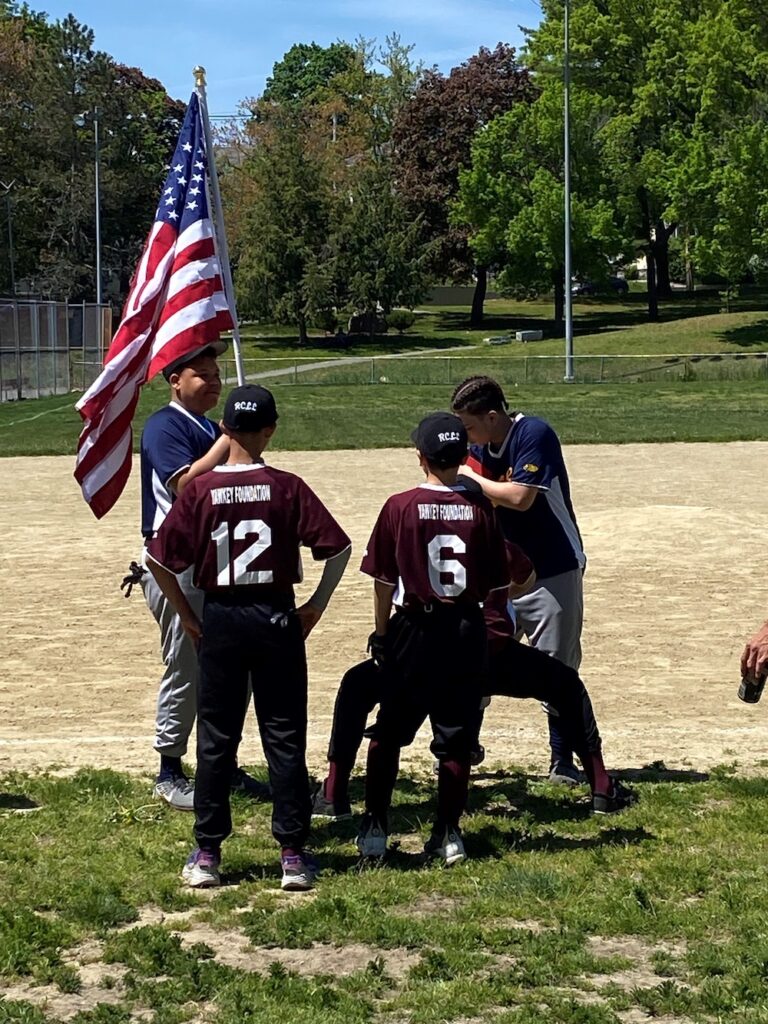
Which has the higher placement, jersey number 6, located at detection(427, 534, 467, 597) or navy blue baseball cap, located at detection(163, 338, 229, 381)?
navy blue baseball cap, located at detection(163, 338, 229, 381)

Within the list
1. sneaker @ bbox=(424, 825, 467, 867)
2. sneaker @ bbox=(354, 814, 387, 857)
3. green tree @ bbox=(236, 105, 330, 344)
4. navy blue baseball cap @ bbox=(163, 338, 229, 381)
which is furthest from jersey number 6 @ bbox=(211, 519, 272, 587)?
green tree @ bbox=(236, 105, 330, 344)

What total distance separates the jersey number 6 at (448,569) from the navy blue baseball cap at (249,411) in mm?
856

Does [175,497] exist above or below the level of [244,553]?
above

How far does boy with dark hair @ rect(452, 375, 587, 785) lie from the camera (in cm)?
683

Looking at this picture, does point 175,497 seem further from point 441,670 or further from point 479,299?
point 479,299

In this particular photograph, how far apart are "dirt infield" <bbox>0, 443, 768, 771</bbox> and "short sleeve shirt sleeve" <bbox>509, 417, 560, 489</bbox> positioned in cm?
177

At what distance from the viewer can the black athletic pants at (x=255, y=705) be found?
5.78 m

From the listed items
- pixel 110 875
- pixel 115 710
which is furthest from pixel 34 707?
pixel 110 875

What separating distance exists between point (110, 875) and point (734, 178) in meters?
53.4

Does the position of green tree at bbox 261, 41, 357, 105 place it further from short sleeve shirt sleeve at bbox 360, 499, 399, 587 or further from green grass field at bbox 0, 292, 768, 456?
short sleeve shirt sleeve at bbox 360, 499, 399, 587

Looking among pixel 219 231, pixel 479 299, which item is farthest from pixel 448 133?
pixel 219 231

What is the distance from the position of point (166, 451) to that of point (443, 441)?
4.84 feet

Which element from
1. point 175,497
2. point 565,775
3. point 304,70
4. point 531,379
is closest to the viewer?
point 175,497

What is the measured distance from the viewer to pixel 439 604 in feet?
19.6
